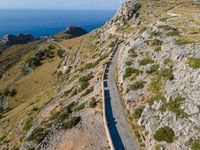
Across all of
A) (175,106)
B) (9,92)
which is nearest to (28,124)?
(175,106)

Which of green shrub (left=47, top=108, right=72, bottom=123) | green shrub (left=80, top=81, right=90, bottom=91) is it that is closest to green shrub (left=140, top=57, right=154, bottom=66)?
green shrub (left=80, top=81, right=90, bottom=91)

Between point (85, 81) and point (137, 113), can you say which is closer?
point (137, 113)

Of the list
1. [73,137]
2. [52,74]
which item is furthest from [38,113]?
[52,74]

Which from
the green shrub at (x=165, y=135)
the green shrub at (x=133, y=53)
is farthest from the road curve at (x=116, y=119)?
the green shrub at (x=133, y=53)

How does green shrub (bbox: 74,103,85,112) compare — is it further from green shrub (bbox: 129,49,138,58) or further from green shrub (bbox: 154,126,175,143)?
green shrub (bbox: 129,49,138,58)

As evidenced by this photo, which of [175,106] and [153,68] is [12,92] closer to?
[153,68]

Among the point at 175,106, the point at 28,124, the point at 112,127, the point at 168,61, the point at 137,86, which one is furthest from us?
the point at 28,124
